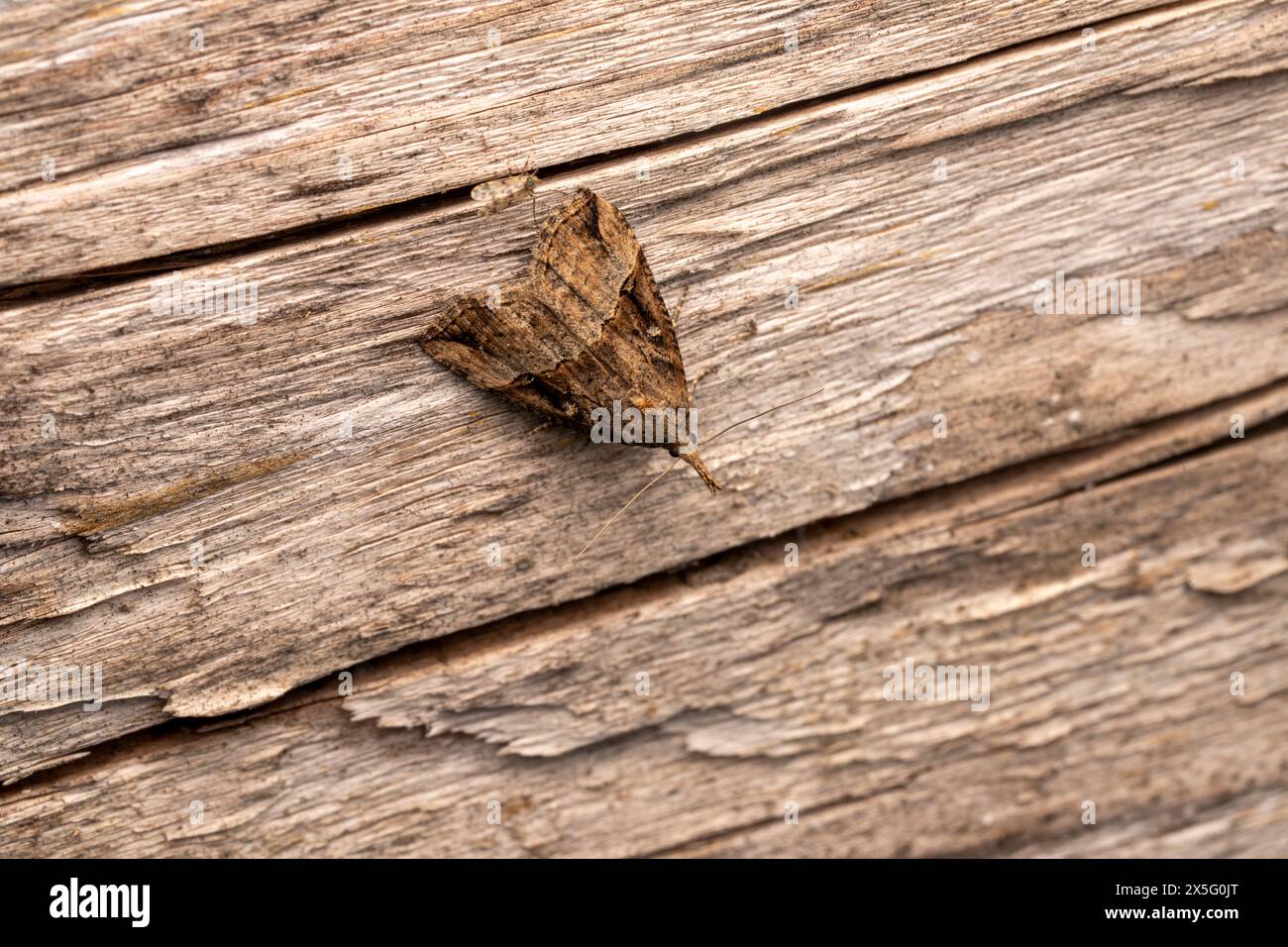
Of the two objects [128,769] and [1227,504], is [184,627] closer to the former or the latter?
[128,769]

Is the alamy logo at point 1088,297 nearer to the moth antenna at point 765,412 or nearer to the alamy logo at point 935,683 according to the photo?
the moth antenna at point 765,412

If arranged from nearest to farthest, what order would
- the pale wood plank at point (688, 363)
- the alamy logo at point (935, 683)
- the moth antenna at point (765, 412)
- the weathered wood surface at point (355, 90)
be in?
the weathered wood surface at point (355, 90) → the pale wood plank at point (688, 363) → the moth antenna at point (765, 412) → the alamy logo at point (935, 683)

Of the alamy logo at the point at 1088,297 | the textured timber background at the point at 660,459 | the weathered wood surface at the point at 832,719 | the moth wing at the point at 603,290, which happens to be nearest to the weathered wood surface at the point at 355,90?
the textured timber background at the point at 660,459

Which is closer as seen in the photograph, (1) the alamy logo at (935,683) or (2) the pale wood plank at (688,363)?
(2) the pale wood plank at (688,363)

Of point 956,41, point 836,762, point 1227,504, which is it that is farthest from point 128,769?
point 1227,504

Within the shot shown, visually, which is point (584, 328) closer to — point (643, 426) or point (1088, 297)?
point (643, 426)

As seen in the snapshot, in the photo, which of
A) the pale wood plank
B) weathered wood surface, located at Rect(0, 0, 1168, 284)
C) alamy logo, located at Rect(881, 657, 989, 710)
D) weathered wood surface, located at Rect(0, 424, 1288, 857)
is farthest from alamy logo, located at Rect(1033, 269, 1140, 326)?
alamy logo, located at Rect(881, 657, 989, 710)

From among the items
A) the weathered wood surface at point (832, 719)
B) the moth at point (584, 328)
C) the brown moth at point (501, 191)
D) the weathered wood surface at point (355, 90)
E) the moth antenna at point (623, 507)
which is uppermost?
the weathered wood surface at point (355, 90)

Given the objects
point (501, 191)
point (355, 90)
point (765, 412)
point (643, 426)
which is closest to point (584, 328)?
point (643, 426)

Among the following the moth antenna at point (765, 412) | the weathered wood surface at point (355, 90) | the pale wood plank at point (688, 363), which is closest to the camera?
the weathered wood surface at point (355, 90)

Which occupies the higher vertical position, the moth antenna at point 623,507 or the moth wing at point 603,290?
the moth wing at point 603,290
